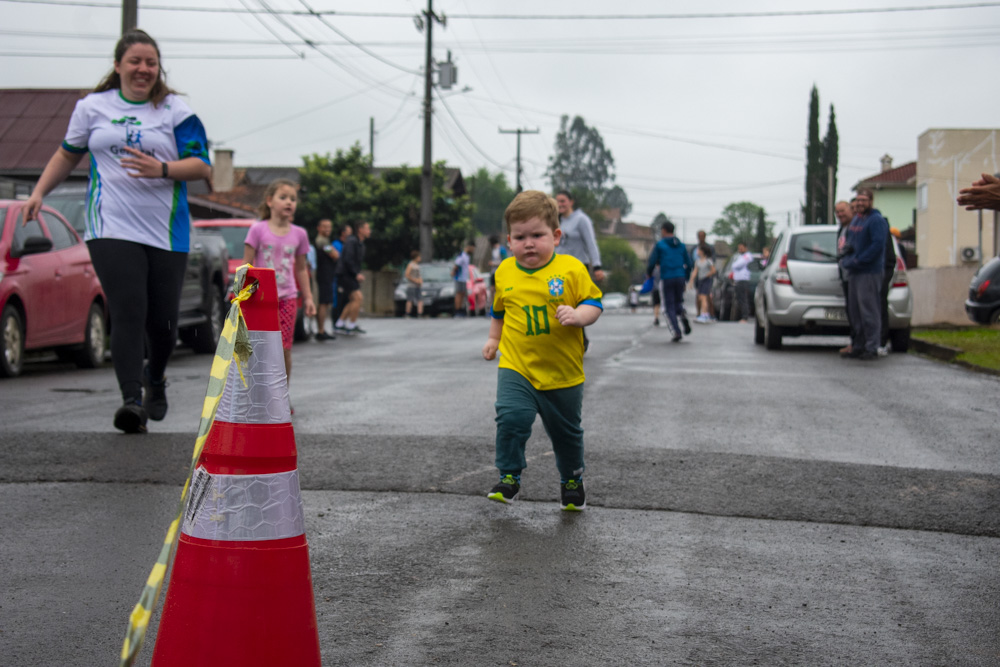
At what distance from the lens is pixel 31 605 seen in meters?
3.41

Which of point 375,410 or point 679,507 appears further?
point 375,410

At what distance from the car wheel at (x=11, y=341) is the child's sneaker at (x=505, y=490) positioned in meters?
6.84

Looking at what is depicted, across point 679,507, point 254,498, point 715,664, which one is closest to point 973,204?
point 679,507

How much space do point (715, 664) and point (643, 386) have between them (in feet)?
21.3

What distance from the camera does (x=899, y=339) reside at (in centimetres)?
1398

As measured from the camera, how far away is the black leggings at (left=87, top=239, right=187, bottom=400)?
6039 millimetres

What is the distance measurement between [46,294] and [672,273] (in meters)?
8.63

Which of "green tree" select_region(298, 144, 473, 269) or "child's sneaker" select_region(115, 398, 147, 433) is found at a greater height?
"green tree" select_region(298, 144, 473, 269)

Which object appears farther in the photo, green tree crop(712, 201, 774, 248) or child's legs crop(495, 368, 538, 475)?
green tree crop(712, 201, 774, 248)

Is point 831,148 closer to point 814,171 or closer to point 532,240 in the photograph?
point 814,171

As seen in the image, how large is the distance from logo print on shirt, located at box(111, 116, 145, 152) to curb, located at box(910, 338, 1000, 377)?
319 inches

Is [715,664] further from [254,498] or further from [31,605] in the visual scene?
[31,605]

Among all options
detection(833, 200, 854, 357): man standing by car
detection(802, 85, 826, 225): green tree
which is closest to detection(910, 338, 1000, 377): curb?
detection(833, 200, 854, 357): man standing by car

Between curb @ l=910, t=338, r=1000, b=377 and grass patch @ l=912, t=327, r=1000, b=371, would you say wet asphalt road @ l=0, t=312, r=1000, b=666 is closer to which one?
curb @ l=910, t=338, r=1000, b=377
